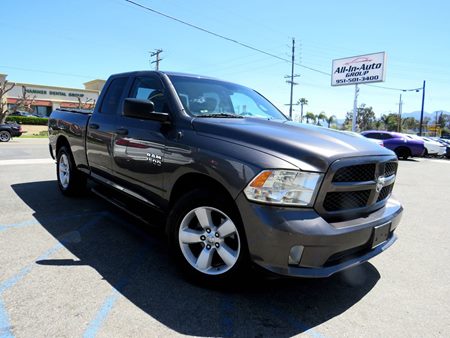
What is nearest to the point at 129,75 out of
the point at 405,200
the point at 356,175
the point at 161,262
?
the point at 161,262

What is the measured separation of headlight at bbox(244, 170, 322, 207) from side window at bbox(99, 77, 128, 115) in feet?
8.83

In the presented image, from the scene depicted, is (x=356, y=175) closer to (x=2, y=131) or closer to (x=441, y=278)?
(x=441, y=278)

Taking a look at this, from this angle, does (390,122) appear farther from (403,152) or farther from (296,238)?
(296,238)

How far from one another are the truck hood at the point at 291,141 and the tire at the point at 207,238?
515mm

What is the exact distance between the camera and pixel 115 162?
166 inches

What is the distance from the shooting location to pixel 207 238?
295 cm

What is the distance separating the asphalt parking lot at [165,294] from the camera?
248cm

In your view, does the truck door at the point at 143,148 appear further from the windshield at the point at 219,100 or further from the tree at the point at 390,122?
the tree at the point at 390,122

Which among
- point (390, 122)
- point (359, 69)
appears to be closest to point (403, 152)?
point (359, 69)

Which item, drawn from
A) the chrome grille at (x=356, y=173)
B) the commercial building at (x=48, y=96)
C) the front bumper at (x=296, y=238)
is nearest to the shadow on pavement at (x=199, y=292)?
the front bumper at (x=296, y=238)

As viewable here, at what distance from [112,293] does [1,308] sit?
771mm

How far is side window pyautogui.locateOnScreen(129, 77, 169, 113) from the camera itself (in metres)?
3.71

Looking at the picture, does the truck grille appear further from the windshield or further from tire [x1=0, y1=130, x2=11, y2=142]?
tire [x1=0, y1=130, x2=11, y2=142]

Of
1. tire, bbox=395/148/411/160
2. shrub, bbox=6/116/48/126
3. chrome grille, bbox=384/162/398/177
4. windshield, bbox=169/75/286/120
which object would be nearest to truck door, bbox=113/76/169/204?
windshield, bbox=169/75/286/120
